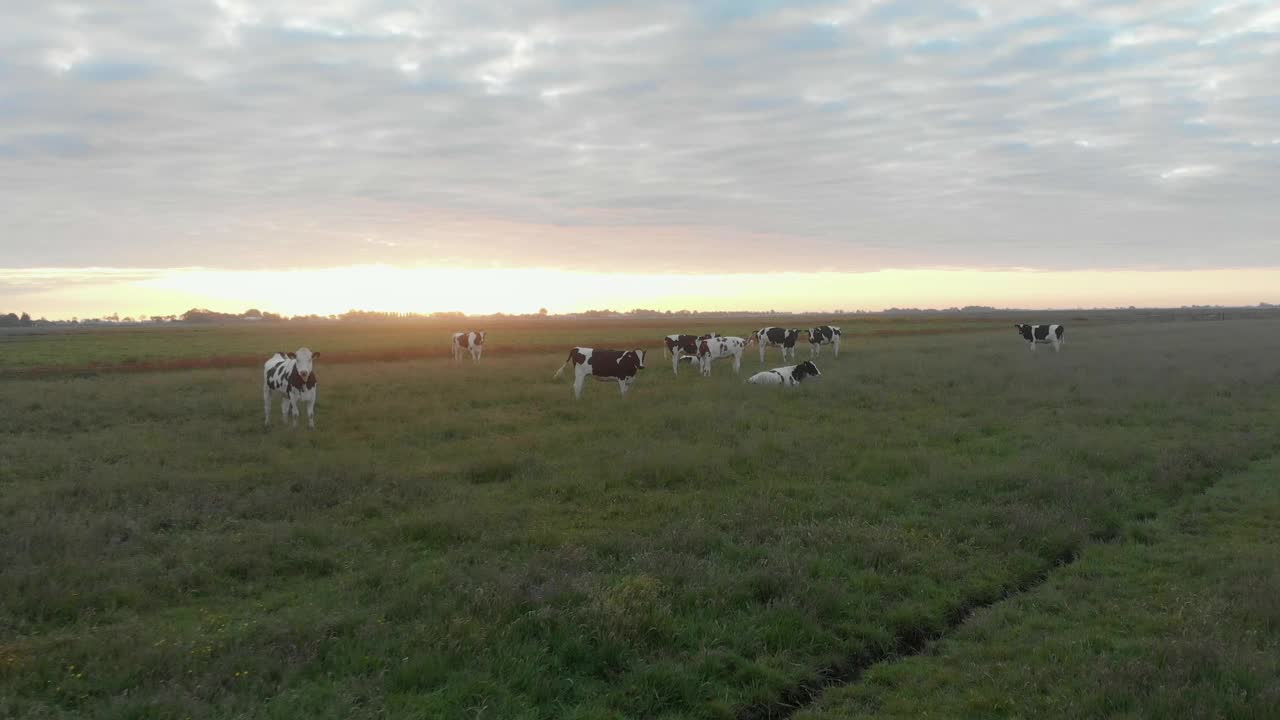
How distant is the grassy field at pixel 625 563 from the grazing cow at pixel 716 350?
13085mm

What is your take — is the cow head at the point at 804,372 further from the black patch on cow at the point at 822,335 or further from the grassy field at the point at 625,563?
the black patch on cow at the point at 822,335

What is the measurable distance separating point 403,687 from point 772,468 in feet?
28.2

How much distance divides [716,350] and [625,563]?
25.1 metres

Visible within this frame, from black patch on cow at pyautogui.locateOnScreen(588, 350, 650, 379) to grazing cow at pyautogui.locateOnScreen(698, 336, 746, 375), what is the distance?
22.8 ft

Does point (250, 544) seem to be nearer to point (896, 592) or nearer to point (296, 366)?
point (896, 592)

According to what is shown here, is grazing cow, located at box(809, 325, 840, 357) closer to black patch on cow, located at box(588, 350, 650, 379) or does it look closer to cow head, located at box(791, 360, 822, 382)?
cow head, located at box(791, 360, 822, 382)

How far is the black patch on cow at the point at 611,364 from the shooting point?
955 inches

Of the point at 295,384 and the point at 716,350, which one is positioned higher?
the point at 716,350

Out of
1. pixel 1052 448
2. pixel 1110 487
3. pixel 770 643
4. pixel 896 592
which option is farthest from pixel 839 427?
pixel 770 643

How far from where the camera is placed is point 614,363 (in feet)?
79.8

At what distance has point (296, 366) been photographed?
19.0m

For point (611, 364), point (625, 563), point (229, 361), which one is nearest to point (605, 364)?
point (611, 364)

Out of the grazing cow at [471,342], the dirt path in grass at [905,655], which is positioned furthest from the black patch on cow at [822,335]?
the dirt path in grass at [905,655]

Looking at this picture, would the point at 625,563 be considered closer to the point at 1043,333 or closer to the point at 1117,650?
the point at 1117,650
